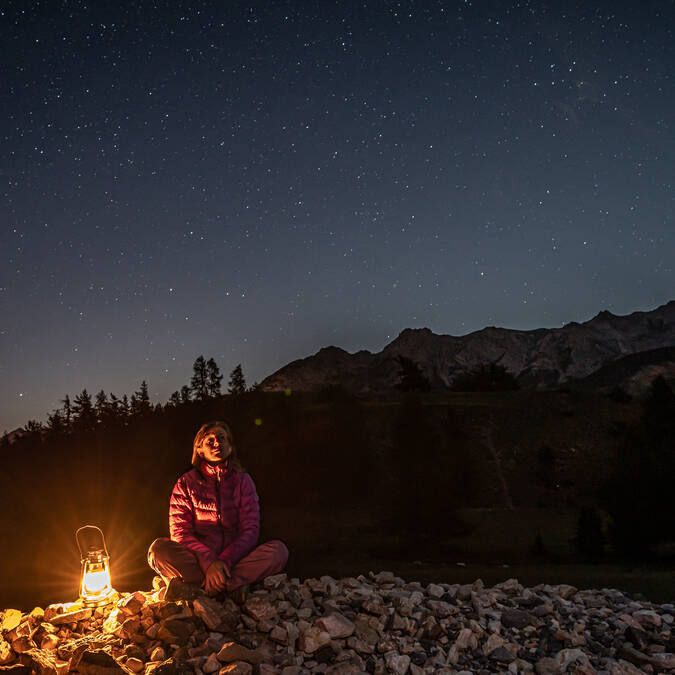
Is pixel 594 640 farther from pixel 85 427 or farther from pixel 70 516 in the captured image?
pixel 85 427

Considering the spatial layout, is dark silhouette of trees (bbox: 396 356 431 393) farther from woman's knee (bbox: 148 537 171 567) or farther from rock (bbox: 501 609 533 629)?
woman's knee (bbox: 148 537 171 567)

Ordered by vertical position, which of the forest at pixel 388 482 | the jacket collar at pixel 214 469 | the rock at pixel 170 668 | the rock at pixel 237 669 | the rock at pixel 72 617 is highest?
the jacket collar at pixel 214 469

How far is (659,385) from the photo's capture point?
41.6 metres

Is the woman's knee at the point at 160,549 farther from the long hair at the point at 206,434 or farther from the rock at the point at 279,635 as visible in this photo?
the rock at the point at 279,635

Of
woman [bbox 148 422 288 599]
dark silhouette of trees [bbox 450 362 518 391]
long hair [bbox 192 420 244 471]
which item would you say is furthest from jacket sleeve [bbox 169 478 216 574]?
dark silhouette of trees [bbox 450 362 518 391]

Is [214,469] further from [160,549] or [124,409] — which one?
[124,409]

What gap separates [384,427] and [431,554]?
32.2 meters

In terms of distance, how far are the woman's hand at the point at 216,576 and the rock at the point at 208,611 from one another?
144mm

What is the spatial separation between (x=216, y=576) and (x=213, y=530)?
0.76 meters

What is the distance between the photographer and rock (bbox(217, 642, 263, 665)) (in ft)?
19.6

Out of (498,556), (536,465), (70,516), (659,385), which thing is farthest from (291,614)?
(536,465)

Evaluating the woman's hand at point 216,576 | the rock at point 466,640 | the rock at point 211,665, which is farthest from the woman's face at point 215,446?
the rock at point 466,640

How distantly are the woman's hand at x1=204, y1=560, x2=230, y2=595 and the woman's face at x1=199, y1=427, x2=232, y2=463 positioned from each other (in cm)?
135

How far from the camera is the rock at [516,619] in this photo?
751 cm
